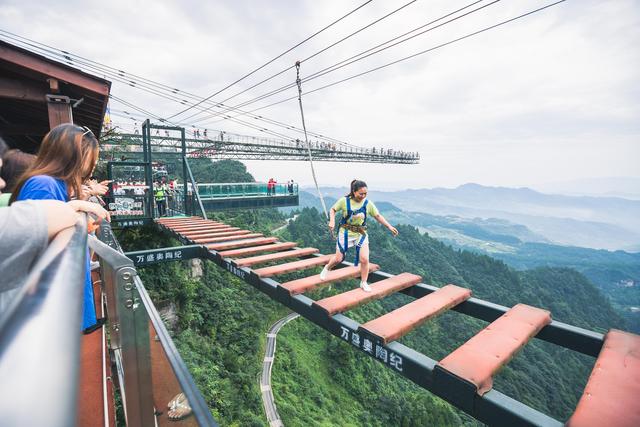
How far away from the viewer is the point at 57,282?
58 cm

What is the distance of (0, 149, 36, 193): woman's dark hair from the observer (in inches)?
94.3

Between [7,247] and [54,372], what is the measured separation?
2.26ft

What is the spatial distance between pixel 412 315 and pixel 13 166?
3765mm

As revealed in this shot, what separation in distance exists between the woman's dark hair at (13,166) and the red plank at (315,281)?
2.81m

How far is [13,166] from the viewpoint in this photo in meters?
2.43

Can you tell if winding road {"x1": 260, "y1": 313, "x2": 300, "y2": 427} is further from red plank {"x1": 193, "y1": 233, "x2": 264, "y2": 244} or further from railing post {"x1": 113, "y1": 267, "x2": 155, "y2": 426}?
railing post {"x1": 113, "y1": 267, "x2": 155, "y2": 426}

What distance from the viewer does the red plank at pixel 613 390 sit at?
1918 mm

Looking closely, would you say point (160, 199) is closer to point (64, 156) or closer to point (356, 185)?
point (356, 185)

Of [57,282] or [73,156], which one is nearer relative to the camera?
[57,282]

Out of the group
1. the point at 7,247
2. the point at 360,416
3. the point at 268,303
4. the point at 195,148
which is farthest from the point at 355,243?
the point at 268,303

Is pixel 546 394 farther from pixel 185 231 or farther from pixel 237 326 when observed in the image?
pixel 185 231

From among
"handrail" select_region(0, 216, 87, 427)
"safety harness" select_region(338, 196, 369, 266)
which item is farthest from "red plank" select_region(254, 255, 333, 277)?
"handrail" select_region(0, 216, 87, 427)

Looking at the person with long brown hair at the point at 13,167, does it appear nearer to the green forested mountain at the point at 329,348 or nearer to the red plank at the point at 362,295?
the red plank at the point at 362,295

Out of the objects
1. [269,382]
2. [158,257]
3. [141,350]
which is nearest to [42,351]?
[141,350]
